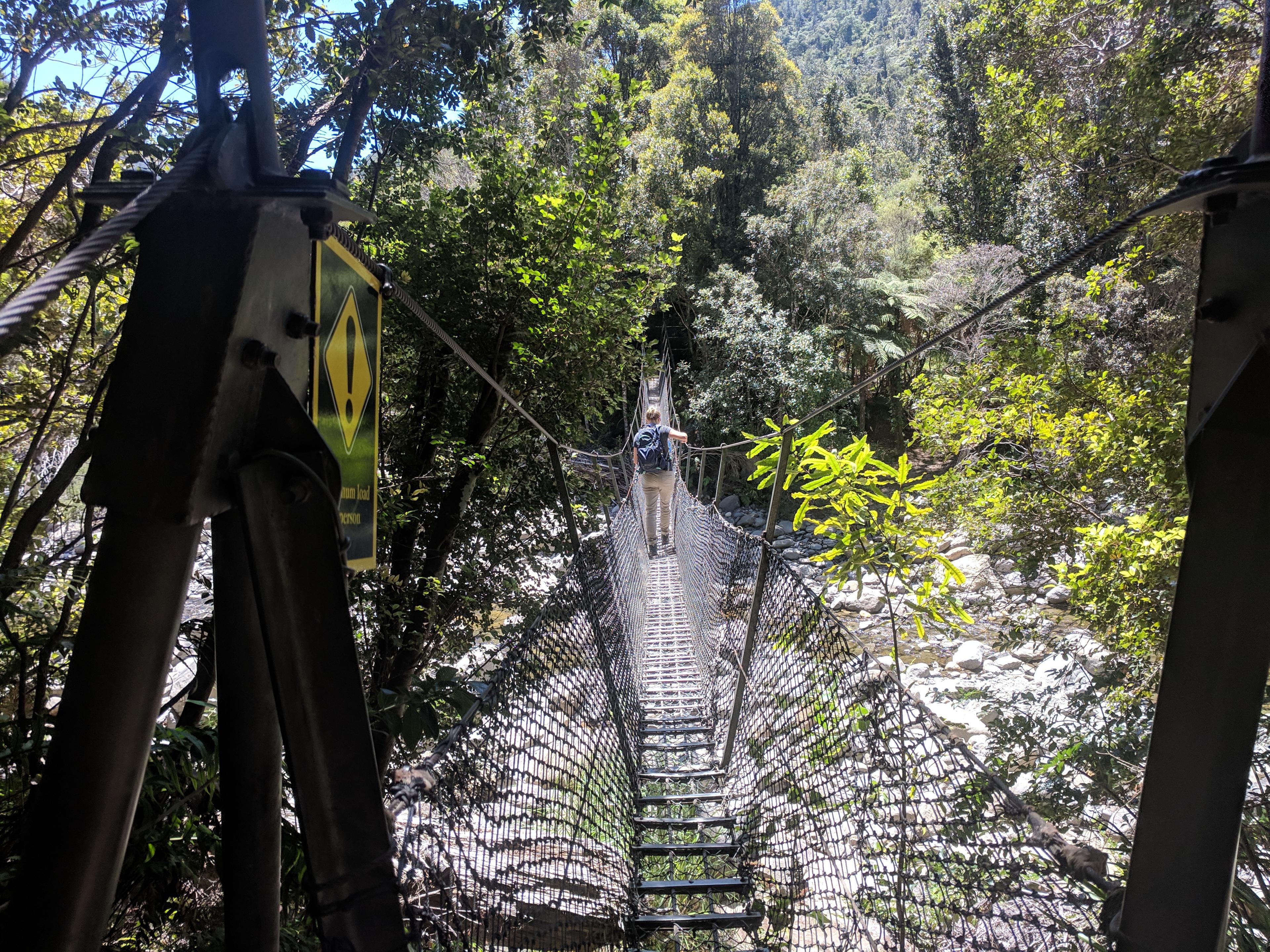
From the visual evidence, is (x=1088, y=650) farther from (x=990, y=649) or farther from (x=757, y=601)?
(x=757, y=601)

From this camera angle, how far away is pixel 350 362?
2.16ft

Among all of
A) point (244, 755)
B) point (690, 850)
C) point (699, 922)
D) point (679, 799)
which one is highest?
point (244, 755)

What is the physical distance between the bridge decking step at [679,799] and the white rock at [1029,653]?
375 cm

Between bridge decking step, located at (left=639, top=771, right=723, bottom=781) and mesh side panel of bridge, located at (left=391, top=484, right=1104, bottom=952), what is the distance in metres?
0.02

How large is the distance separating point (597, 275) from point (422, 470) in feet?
3.89

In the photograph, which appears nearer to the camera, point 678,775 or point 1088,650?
point 678,775

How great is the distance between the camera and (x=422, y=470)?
3197 millimetres

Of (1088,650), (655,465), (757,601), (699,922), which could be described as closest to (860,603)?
(1088,650)

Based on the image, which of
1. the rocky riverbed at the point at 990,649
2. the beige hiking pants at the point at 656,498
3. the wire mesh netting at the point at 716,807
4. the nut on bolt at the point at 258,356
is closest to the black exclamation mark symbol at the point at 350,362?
the nut on bolt at the point at 258,356

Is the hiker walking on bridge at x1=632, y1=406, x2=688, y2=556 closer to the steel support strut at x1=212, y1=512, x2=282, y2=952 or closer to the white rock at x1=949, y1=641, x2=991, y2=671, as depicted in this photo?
the white rock at x1=949, y1=641, x2=991, y2=671

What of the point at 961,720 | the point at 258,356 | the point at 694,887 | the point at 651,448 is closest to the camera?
the point at 258,356

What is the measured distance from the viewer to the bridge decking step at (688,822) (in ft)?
7.15

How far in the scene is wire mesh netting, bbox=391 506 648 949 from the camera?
696 millimetres

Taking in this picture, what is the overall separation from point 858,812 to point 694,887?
2.94ft
